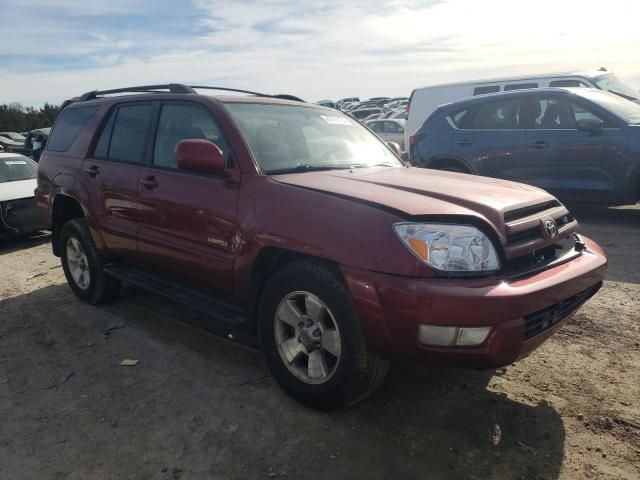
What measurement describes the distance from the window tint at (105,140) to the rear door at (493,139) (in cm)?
491

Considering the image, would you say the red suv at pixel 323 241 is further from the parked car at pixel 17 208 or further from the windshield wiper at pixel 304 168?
the parked car at pixel 17 208

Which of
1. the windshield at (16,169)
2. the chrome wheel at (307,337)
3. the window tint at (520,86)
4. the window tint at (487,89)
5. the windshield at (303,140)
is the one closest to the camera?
the chrome wheel at (307,337)

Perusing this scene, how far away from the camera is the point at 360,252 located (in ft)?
8.27

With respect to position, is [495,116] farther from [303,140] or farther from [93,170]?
[93,170]

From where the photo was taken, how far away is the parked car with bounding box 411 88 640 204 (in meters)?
6.49

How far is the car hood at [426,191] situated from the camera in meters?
2.60

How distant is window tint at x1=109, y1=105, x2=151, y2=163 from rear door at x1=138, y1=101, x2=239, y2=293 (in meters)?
0.18

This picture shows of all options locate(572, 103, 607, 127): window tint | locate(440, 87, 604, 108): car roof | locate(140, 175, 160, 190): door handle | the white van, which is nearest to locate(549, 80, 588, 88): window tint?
the white van

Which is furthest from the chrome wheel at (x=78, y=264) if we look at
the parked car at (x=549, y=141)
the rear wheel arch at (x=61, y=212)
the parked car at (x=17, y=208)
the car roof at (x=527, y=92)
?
the car roof at (x=527, y=92)

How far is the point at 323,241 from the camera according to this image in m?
2.65

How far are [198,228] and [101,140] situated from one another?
5.77ft

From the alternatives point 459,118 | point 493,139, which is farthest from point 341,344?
point 459,118

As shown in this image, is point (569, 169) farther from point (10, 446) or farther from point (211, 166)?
point (10, 446)

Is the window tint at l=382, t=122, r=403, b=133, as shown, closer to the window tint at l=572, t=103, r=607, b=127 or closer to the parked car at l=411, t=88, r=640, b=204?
the parked car at l=411, t=88, r=640, b=204
